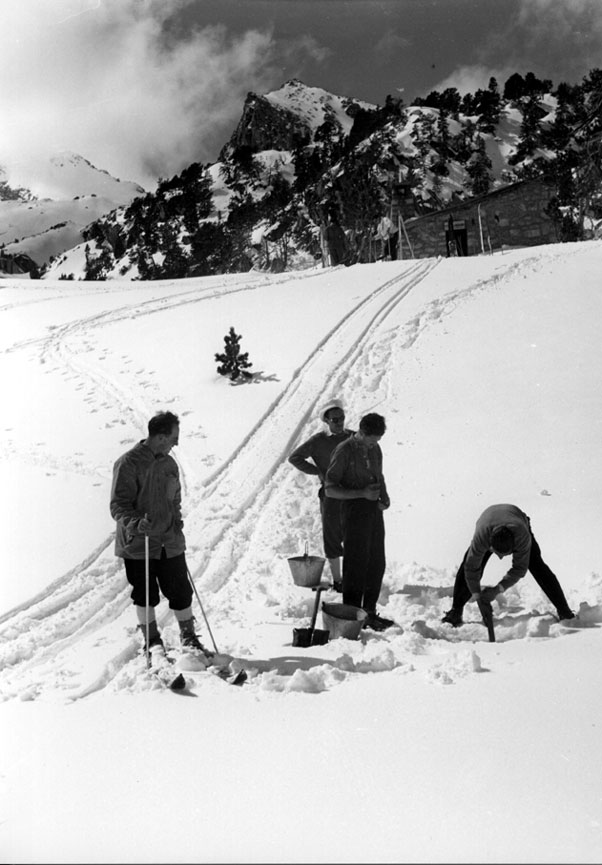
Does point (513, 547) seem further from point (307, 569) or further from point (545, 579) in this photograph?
point (307, 569)

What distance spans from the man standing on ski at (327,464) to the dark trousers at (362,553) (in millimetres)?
501

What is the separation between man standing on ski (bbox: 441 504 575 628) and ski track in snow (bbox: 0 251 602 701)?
0.19 meters

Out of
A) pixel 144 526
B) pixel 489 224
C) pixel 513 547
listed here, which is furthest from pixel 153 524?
pixel 489 224

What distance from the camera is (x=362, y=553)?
5449 millimetres

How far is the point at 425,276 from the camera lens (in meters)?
19.6

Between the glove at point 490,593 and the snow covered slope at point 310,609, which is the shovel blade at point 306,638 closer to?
the snow covered slope at point 310,609

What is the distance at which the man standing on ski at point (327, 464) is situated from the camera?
6258mm

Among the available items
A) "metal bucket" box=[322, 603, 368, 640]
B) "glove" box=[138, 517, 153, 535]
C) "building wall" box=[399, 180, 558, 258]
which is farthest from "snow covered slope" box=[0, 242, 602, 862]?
"building wall" box=[399, 180, 558, 258]

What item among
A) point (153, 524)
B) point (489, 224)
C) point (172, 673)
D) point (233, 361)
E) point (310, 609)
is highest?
point (489, 224)

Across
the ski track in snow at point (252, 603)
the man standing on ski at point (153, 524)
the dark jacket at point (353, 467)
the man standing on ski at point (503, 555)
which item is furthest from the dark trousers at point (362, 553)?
the man standing on ski at point (153, 524)

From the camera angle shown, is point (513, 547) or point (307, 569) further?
point (307, 569)

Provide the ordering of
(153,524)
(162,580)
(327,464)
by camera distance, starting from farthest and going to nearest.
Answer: (327,464)
(162,580)
(153,524)

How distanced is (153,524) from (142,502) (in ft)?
0.52

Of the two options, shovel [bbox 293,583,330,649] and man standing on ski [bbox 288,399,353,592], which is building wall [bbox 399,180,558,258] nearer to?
man standing on ski [bbox 288,399,353,592]
